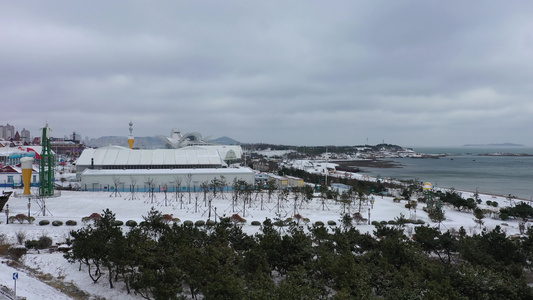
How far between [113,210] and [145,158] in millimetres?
16677

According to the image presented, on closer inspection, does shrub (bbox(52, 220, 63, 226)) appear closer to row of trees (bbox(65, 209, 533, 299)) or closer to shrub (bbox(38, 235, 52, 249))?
shrub (bbox(38, 235, 52, 249))

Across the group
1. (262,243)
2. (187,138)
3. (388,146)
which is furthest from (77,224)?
(388,146)

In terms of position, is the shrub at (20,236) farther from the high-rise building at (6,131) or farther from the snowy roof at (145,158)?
the high-rise building at (6,131)

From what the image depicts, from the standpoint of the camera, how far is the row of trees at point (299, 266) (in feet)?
28.1

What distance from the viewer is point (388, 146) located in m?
169

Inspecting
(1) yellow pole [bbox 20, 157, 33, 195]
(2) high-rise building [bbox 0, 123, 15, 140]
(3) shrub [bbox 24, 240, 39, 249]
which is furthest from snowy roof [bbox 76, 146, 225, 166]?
(2) high-rise building [bbox 0, 123, 15, 140]

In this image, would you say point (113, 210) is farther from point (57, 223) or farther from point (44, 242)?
point (44, 242)

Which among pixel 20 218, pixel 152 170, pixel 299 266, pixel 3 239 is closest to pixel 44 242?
pixel 3 239

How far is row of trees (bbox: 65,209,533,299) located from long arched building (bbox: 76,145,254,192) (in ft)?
57.2

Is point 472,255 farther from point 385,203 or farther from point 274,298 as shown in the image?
point 385,203

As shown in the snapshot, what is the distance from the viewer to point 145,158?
37.8 metres

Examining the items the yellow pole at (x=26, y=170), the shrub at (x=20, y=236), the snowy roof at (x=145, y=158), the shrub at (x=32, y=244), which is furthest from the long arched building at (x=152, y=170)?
the shrub at (x=32, y=244)

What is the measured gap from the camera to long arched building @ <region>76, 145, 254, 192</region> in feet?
101

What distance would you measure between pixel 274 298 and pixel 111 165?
1329 inches
